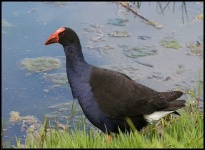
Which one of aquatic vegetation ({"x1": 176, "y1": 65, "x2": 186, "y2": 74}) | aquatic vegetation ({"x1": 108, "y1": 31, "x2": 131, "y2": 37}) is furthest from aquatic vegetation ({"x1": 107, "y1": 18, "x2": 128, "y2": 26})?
aquatic vegetation ({"x1": 176, "y1": 65, "x2": 186, "y2": 74})

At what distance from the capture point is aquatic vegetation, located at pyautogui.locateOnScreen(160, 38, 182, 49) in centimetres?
537

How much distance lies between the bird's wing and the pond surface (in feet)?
3.17

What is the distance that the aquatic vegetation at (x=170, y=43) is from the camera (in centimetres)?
537

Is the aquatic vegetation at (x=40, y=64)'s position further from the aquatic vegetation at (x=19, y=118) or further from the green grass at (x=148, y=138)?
the green grass at (x=148, y=138)

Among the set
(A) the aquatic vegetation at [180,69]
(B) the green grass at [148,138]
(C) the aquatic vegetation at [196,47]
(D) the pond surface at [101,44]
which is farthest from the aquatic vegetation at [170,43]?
(B) the green grass at [148,138]

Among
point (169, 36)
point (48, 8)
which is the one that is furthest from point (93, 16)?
point (169, 36)

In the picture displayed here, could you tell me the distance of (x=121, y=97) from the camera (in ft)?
11.5

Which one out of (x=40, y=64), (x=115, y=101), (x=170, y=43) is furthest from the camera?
(x=170, y=43)

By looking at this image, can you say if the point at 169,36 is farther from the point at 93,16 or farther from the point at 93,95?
the point at 93,95

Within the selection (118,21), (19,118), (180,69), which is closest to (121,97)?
(19,118)

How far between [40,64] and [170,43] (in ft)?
4.48

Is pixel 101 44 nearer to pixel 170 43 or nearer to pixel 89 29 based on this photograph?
pixel 89 29

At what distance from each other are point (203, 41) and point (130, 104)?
7.08 ft

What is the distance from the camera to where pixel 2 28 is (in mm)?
5516
